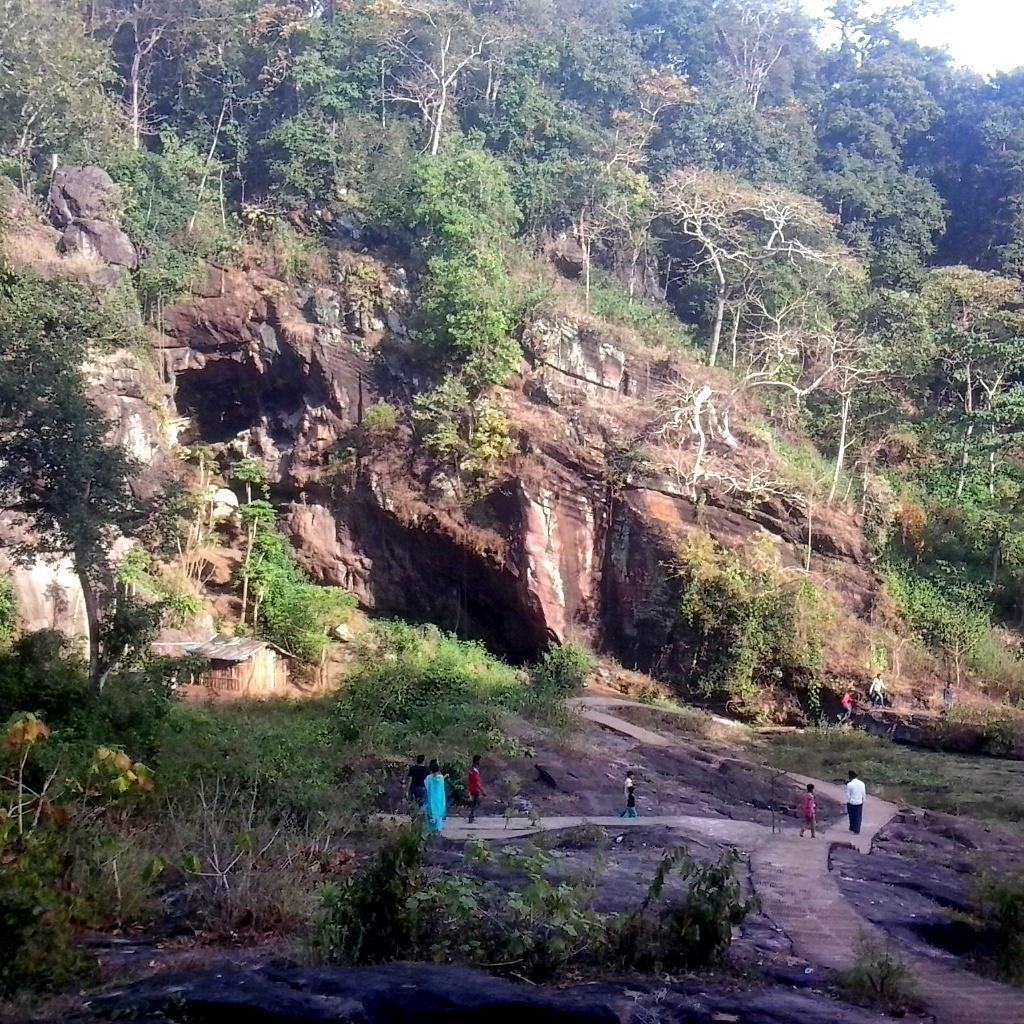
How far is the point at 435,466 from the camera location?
23.7 meters

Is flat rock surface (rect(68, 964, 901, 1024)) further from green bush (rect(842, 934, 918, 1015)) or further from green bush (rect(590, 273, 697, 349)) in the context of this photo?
green bush (rect(590, 273, 697, 349))

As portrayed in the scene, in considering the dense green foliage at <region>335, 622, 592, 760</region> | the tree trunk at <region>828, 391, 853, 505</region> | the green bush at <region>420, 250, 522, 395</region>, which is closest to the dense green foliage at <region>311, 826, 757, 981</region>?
the dense green foliage at <region>335, 622, 592, 760</region>

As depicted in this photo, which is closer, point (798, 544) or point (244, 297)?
point (798, 544)

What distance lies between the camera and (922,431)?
26422 mm

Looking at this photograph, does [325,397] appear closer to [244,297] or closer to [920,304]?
[244,297]

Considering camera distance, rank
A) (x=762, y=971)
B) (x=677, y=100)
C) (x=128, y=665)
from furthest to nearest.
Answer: (x=677, y=100) < (x=128, y=665) < (x=762, y=971)

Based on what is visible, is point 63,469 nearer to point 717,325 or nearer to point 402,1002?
point 402,1002

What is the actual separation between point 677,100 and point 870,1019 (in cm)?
3406

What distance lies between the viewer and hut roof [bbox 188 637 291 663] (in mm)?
18609

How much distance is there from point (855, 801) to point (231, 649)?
12.3m

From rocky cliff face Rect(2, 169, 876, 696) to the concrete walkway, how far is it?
7.79 metres

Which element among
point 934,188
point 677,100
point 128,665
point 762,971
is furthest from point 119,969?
point 934,188

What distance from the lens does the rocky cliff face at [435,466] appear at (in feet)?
73.8

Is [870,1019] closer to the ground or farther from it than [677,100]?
closer to the ground
